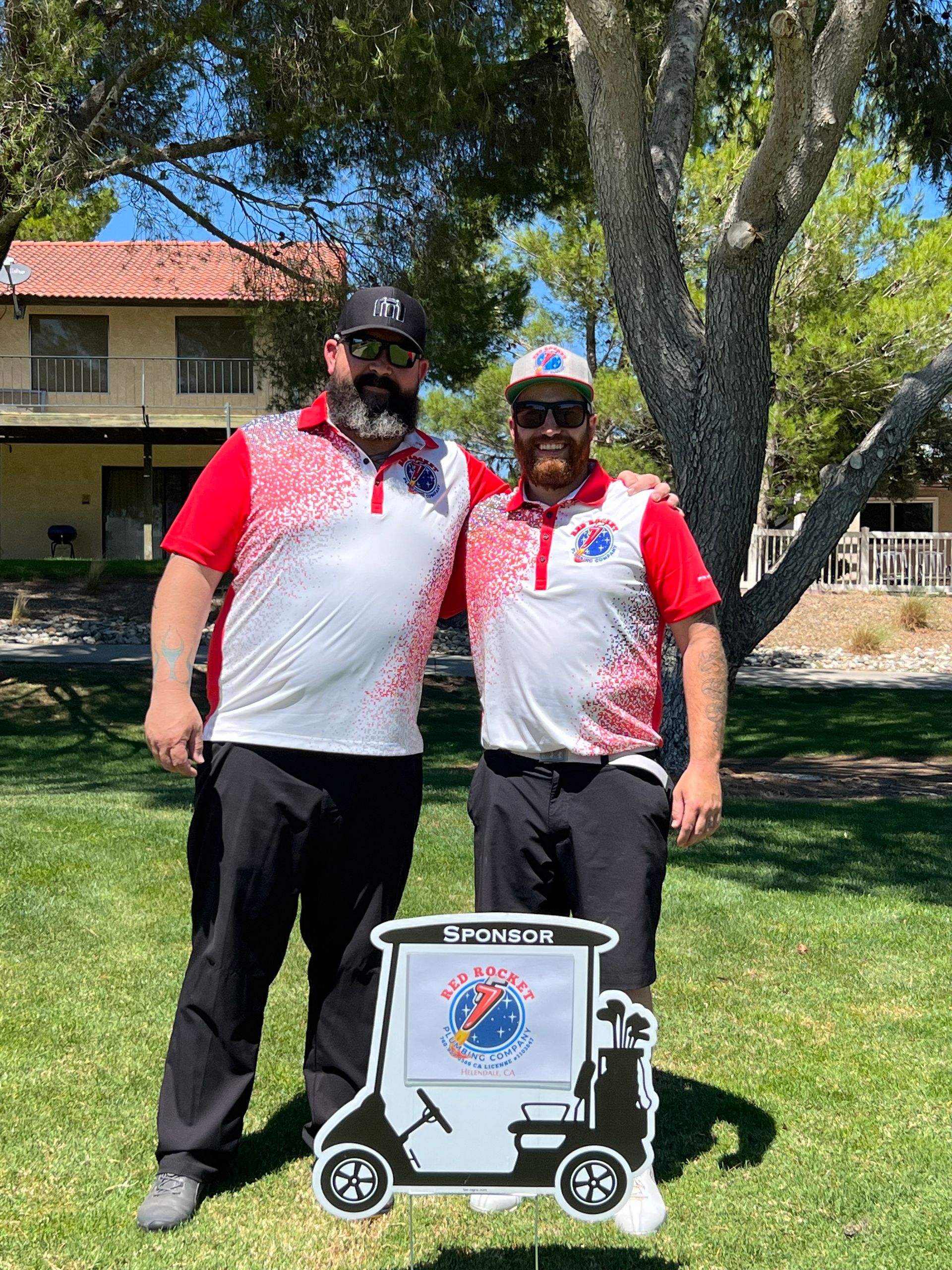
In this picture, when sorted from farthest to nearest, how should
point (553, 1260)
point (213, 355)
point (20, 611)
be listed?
point (213, 355), point (20, 611), point (553, 1260)

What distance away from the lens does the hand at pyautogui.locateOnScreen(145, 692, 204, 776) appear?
3045 mm

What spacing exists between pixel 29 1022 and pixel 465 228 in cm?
987

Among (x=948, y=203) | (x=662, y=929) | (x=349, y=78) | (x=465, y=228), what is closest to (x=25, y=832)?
(x=662, y=929)

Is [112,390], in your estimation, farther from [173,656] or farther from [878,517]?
[173,656]

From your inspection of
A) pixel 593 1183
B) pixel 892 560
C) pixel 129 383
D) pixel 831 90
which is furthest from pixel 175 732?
pixel 129 383

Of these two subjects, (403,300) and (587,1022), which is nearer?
(587,1022)

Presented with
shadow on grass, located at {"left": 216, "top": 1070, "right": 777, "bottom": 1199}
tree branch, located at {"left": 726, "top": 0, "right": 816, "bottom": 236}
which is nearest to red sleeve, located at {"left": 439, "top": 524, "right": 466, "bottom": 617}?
shadow on grass, located at {"left": 216, "top": 1070, "right": 777, "bottom": 1199}

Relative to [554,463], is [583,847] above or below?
below

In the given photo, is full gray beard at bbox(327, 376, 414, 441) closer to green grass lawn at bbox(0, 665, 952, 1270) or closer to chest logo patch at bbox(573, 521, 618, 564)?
chest logo patch at bbox(573, 521, 618, 564)

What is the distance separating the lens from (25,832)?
671cm

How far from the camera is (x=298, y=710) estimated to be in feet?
10.2

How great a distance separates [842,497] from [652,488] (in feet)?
21.3

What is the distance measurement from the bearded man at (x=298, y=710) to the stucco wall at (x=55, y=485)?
85.0 ft

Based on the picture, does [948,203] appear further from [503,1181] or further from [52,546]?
[52,546]
